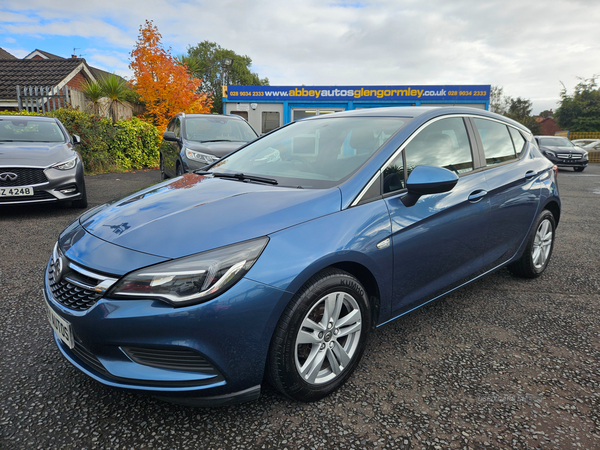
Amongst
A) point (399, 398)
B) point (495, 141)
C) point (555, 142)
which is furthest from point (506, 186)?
point (555, 142)

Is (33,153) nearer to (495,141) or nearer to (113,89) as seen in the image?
(495,141)

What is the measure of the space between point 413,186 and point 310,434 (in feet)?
4.47

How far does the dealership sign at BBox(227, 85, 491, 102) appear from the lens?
18.3m

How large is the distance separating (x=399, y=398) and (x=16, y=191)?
5.65 metres

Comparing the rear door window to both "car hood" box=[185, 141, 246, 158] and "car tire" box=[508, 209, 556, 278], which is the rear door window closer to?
"car tire" box=[508, 209, 556, 278]

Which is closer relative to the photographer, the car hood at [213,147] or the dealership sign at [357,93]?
the car hood at [213,147]

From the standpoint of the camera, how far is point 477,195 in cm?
281

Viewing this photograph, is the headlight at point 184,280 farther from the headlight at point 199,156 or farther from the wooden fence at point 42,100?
the wooden fence at point 42,100

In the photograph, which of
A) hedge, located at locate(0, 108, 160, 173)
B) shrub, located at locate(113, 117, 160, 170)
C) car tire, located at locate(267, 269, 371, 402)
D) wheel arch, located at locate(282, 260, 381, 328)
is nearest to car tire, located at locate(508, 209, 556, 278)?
wheel arch, located at locate(282, 260, 381, 328)

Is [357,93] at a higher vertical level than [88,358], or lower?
higher

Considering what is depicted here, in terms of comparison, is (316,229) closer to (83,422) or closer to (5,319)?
(83,422)

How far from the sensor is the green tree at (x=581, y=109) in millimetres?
42562

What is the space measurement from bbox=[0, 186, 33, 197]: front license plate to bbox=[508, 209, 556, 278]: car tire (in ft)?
19.5

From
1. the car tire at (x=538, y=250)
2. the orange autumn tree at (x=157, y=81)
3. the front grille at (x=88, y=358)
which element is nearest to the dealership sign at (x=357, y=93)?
the orange autumn tree at (x=157, y=81)
